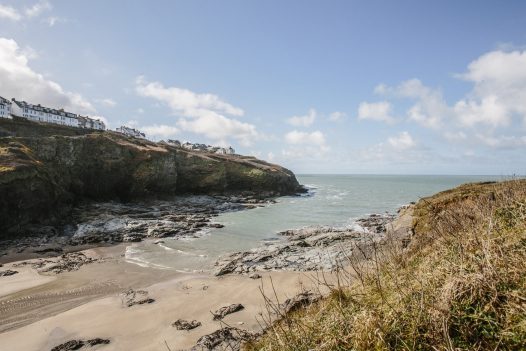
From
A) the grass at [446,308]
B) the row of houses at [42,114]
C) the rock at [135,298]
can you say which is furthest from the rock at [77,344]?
the row of houses at [42,114]

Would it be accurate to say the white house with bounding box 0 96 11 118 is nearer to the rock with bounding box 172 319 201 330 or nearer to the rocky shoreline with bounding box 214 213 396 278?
the rocky shoreline with bounding box 214 213 396 278

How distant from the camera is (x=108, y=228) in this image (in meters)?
32.2

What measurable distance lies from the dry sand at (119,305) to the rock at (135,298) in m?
0.24

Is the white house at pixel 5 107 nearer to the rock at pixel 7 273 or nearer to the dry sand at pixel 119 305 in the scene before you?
the rock at pixel 7 273

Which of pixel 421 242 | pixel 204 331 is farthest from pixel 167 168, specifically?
pixel 421 242

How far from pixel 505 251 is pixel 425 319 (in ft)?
4.99

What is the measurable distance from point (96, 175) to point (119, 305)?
40.4 meters

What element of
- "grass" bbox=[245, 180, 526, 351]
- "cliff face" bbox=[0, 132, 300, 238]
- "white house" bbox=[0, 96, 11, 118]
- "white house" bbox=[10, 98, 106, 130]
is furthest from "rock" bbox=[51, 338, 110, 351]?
"white house" bbox=[0, 96, 11, 118]

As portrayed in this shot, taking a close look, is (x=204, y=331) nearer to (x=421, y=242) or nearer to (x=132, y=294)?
(x=132, y=294)

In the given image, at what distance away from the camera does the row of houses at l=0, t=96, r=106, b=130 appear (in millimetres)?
93269

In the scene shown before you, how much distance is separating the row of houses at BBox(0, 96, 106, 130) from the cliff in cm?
4857

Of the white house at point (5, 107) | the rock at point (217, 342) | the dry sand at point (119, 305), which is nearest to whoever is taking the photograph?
the rock at point (217, 342)

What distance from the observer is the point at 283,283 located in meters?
15.9

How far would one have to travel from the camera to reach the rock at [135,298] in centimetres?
1405
